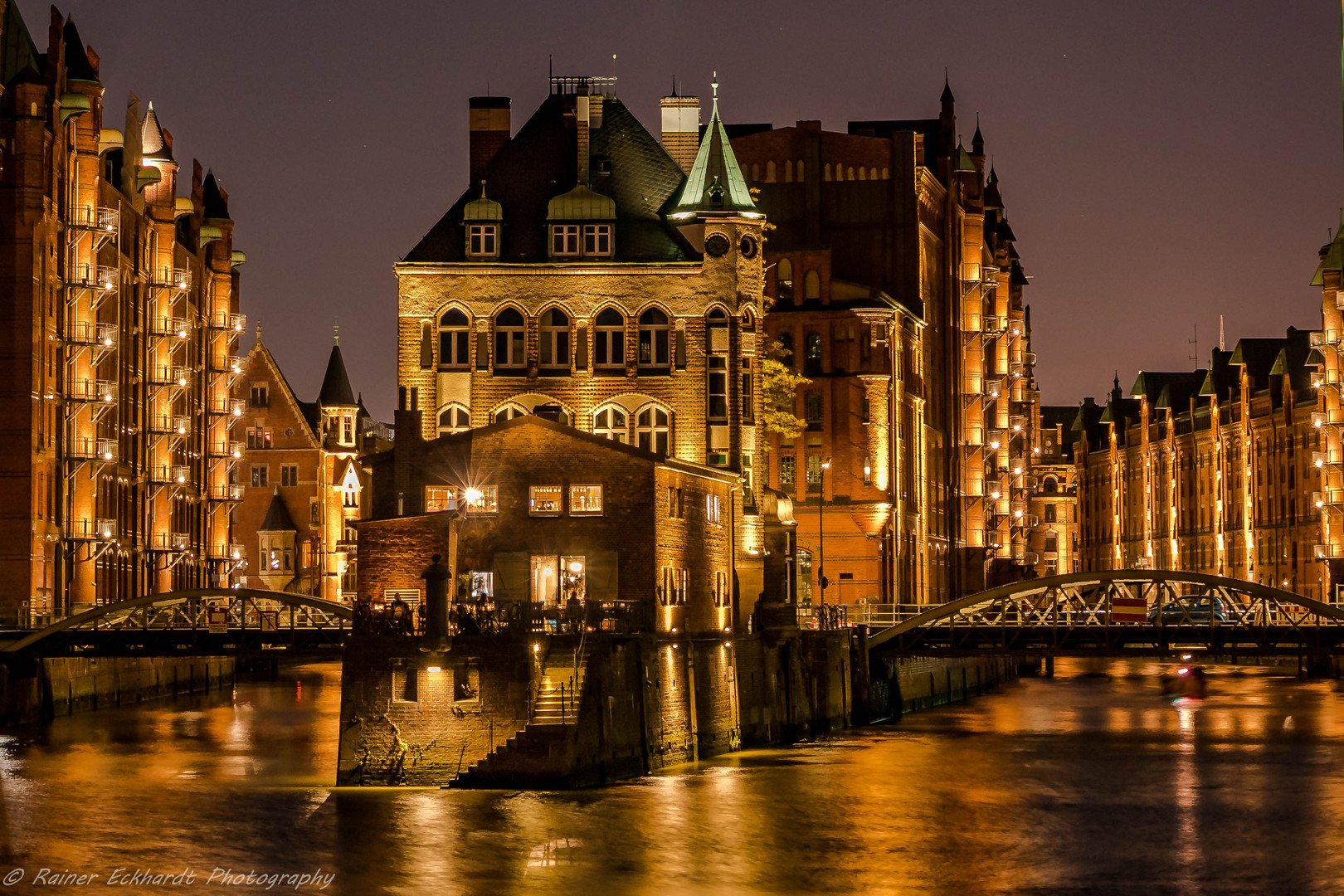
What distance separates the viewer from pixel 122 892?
1786 inches

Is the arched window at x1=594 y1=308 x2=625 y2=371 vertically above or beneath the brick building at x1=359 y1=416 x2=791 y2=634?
above

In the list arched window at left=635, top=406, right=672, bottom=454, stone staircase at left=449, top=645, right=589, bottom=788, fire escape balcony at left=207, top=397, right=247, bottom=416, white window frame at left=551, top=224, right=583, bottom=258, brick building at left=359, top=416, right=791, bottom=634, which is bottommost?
stone staircase at left=449, top=645, right=589, bottom=788

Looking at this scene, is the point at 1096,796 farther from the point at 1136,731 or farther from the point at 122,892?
the point at 122,892

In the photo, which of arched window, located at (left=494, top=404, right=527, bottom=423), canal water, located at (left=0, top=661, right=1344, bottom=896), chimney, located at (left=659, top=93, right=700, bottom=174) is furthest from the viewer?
chimney, located at (left=659, top=93, right=700, bottom=174)

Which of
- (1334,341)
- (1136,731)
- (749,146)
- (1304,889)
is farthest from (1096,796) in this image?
(1334,341)

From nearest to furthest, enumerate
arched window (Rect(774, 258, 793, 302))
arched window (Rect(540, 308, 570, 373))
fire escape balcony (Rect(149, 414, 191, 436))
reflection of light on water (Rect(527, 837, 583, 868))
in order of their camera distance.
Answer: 1. reflection of light on water (Rect(527, 837, 583, 868))
2. arched window (Rect(540, 308, 570, 373))
3. arched window (Rect(774, 258, 793, 302))
4. fire escape balcony (Rect(149, 414, 191, 436))

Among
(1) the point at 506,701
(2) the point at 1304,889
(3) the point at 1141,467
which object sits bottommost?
(2) the point at 1304,889

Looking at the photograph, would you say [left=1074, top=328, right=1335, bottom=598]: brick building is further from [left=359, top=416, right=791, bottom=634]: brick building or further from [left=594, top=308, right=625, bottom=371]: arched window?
[left=359, top=416, right=791, bottom=634]: brick building

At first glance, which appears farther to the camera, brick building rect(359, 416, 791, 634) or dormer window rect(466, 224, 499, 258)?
dormer window rect(466, 224, 499, 258)

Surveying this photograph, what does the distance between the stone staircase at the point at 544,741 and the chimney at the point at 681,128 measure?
106 ft

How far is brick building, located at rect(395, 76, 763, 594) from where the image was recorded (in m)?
76.7

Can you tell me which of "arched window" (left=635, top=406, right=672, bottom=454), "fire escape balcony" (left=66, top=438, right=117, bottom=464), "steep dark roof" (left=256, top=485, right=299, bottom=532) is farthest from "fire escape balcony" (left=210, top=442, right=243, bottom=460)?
"arched window" (left=635, top=406, right=672, bottom=454)

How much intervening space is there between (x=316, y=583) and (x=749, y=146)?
171ft

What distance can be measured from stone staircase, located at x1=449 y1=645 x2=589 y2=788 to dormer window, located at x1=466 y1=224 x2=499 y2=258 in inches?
1015
